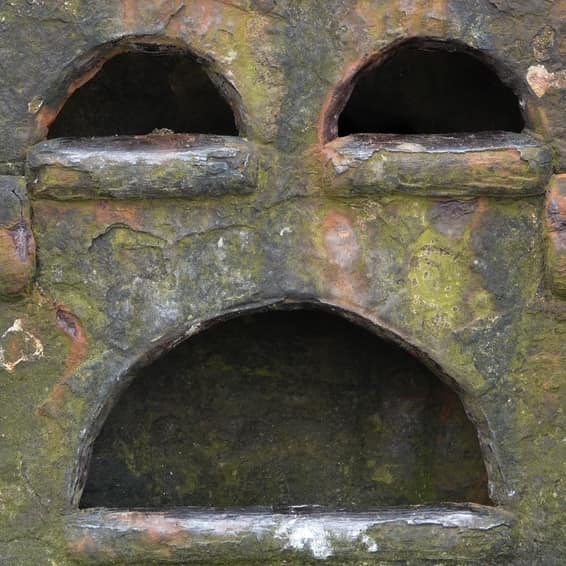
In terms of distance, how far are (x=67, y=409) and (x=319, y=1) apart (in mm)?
873

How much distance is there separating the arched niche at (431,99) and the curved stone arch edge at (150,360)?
663mm

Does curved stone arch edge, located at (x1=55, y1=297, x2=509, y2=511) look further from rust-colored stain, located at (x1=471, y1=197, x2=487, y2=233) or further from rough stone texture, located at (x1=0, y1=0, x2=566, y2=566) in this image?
rust-colored stain, located at (x1=471, y1=197, x2=487, y2=233)

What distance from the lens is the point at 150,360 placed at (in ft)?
6.49

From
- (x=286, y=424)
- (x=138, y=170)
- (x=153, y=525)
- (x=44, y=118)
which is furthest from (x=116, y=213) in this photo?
(x=286, y=424)

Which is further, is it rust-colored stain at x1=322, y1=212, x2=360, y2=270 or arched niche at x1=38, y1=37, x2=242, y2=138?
arched niche at x1=38, y1=37, x2=242, y2=138

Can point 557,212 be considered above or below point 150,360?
above

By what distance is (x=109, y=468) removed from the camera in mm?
2590

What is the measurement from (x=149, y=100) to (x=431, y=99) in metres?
0.71

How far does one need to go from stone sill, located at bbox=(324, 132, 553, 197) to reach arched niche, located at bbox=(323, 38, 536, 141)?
0.57 m

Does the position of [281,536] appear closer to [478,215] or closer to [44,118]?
[478,215]

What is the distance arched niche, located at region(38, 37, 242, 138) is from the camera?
99.7 inches

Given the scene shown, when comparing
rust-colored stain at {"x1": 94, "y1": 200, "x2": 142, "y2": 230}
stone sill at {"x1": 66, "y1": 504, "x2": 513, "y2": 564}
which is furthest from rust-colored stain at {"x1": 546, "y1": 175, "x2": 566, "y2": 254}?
rust-colored stain at {"x1": 94, "y1": 200, "x2": 142, "y2": 230}

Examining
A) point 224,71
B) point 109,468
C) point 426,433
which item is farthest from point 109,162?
point 426,433

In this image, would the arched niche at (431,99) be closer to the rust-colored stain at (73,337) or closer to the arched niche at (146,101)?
the arched niche at (146,101)
